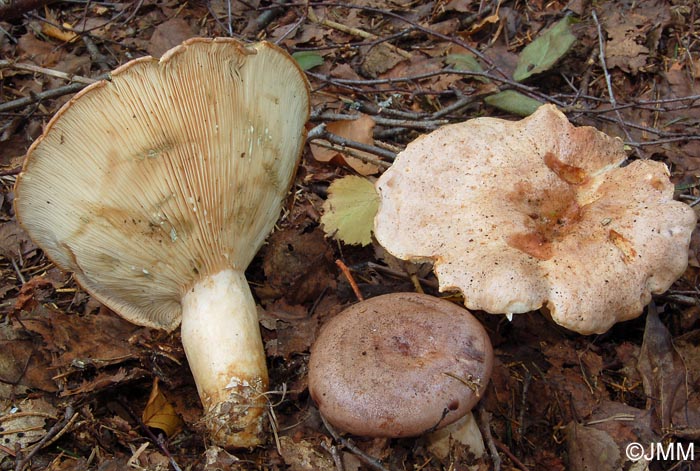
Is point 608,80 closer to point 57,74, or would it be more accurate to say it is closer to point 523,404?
point 523,404

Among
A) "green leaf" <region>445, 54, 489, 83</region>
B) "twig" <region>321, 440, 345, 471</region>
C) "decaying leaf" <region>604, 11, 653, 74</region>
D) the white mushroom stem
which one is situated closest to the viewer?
"twig" <region>321, 440, 345, 471</region>

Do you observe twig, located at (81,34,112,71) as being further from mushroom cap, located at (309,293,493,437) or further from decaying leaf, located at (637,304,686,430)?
decaying leaf, located at (637,304,686,430)

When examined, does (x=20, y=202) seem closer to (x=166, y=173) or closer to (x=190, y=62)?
(x=166, y=173)

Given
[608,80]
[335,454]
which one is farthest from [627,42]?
[335,454]

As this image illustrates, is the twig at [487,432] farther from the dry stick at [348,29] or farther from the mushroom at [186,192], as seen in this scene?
the dry stick at [348,29]

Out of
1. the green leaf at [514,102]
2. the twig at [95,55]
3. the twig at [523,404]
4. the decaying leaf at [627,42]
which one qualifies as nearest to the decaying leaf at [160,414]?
the twig at [523,404]

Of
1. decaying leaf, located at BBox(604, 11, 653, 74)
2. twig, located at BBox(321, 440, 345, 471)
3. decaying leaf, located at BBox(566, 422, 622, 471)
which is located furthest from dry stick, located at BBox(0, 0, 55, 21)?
decaying leaf, located at BBox(566, 422, 622, 471)

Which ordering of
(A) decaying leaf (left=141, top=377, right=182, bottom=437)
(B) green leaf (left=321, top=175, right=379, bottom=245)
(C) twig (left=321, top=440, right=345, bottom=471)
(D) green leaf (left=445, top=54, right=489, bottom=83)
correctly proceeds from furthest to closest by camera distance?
(D) green leaf (left=445, top=54, right=489, bottom=83)
(B) green leaf (left=321, top=175, right=379, bottom=245)
(A) decaying leaf (left=141, top=377, right=182, bottom=437)
(C) twig (left=321, top=440, right=345, bottom=471)
